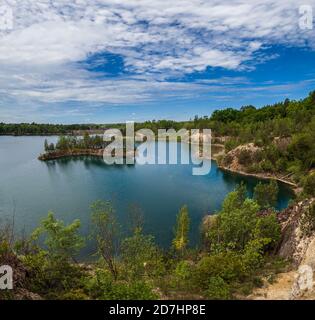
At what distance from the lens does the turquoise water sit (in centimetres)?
3819

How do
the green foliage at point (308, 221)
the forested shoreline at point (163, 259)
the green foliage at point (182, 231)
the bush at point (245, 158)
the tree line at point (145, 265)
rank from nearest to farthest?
the tree line at point (145, 265), the forested shoreline at point (163, 259), the green foliage at point (308, 221), the green foliage at point (182, 231), the bush at point (245, 158)

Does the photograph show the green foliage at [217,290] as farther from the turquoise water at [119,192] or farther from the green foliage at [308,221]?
the turquoise water at [119,192]

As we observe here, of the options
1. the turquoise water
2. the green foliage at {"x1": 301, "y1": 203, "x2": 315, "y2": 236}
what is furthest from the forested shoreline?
the turquoise water

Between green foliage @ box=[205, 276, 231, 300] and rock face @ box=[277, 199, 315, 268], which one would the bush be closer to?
rock face @ box=[277, 199, 315, 268]

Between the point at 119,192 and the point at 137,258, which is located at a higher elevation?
the point at 119,192

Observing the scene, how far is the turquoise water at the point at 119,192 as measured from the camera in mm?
38188

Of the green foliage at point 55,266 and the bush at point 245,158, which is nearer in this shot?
the green foliage at point 55,266

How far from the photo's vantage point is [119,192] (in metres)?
50.3

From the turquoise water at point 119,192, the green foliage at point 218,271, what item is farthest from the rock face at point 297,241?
the turquoise water at point 119,192

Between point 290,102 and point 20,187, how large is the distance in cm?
8695

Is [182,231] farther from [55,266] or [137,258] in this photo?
[55,266]

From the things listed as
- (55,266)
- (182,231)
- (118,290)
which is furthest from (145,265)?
(118,290)
